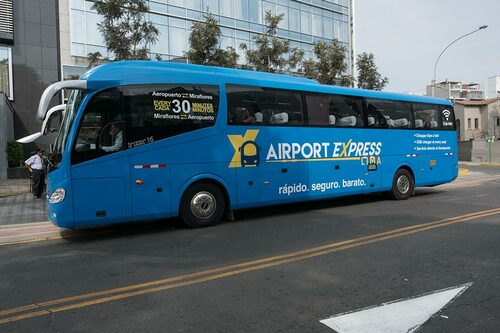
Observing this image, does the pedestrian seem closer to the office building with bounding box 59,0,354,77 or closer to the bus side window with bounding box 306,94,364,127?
the bus side window with bounding box 306,94,364,127

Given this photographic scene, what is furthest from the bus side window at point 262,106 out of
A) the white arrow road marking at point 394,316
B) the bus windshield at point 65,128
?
the white arrow road marking at point 394,316

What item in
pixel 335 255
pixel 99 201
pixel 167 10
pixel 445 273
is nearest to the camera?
pixel 445 273

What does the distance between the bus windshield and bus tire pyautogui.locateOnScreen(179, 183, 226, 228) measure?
8.43 ft

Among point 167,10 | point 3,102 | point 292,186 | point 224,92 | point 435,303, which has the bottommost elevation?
point 435,303

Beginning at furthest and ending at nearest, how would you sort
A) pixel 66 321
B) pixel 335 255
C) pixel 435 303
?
pixel 335 255 < pixel 435 303 < pixel 66 321

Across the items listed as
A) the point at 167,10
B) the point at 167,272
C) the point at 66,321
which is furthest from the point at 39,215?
the point at 167,10

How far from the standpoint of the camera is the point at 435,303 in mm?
4812

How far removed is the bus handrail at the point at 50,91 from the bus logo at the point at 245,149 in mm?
3291

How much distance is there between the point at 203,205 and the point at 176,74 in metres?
2.83

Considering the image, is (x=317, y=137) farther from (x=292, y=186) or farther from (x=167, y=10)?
(x=167, y=10)

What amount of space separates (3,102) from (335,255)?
18.8m

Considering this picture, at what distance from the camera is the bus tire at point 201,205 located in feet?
31.1

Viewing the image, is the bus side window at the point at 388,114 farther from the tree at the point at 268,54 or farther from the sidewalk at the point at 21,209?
A: the sidewalk at the point at 21,209

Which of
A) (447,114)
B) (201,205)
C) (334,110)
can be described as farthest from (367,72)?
(201,205)
